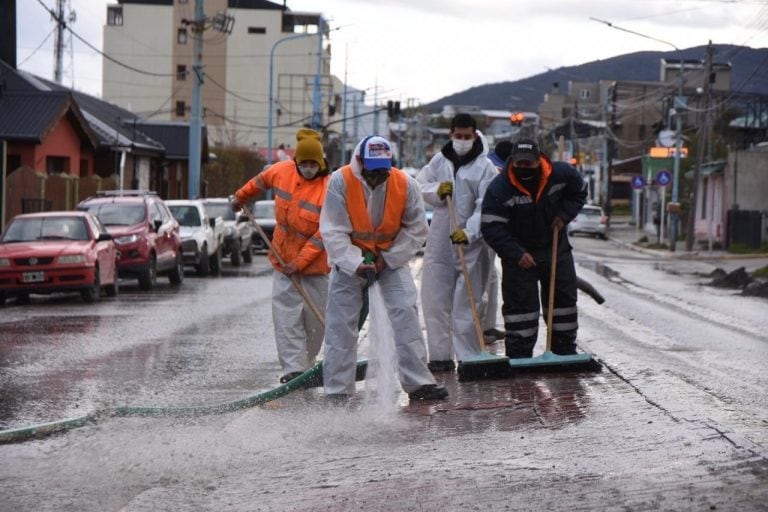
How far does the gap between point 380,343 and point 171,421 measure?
1.50 m

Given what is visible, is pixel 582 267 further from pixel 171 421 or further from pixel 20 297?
pixel 171 421

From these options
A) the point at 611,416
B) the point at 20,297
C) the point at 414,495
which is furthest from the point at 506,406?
the point at 20,297

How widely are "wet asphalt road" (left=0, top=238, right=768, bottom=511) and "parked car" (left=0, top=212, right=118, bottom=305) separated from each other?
6.17 meters

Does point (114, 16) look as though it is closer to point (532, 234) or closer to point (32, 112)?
point (32, 112)

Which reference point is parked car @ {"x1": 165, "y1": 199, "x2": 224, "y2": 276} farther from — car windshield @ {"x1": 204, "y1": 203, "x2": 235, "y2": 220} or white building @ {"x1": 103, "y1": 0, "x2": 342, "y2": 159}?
white building @ {"x1": 103, "y1": 0, "x2": 342, "y2": 159}

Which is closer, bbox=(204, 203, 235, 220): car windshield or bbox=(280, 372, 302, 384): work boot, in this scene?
bbox=(280, 372, 302, 384): work boot

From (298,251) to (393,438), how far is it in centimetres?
322

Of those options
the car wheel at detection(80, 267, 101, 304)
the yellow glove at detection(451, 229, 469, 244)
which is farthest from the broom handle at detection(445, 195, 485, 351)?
the car wheel at detection(80, 267, 101, 304)

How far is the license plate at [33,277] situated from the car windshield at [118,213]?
4.84 meters

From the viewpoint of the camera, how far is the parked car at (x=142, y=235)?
2391 centimetres

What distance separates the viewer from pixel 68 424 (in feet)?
28.3

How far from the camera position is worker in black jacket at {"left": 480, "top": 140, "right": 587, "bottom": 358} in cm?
1032

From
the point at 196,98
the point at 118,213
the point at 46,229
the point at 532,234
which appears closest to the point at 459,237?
the point at 532,234

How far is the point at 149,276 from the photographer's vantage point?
2422 centimetres
